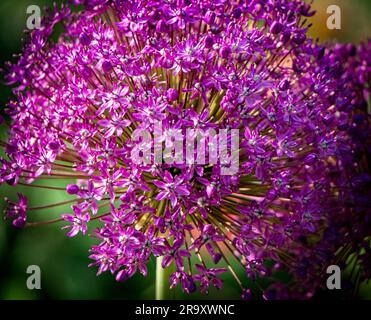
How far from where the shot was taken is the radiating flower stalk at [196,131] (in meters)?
1.85

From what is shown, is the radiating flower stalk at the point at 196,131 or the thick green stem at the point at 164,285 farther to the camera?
the thick green stem at the point at 164,285

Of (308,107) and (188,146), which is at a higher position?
(308,107)

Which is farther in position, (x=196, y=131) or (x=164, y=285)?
(x=164, y=285)

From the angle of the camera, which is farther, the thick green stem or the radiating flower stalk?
the thick green stem

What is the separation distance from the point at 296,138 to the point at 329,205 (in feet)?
1.00

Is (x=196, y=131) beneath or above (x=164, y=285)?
above

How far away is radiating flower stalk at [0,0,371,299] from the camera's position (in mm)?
1852

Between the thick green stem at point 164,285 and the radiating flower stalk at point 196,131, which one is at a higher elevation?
the radiating flower stalk at point 196,131

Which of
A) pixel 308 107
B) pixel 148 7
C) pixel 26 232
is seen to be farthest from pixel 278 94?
pixel 26 232

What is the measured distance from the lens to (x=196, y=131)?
1.82 meters

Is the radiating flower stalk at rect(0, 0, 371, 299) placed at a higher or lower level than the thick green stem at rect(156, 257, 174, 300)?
higher

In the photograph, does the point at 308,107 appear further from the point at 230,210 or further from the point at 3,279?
the point at 3,279

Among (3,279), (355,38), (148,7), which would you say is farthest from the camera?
(355,38)

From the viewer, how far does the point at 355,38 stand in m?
4.33
